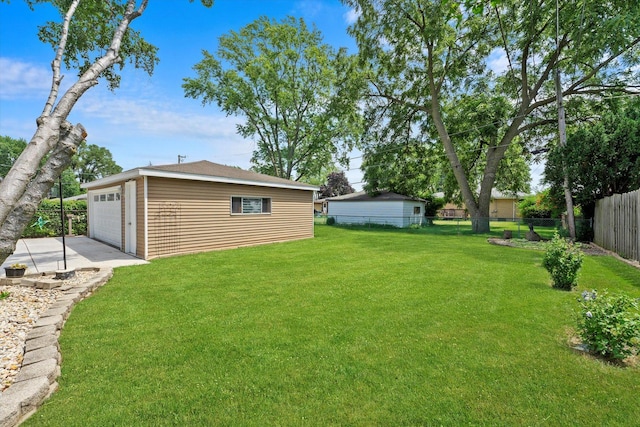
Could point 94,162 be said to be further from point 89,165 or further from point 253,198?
point 253,198

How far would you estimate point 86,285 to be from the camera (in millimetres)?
5000

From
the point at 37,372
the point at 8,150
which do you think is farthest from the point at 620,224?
the point at 8,150

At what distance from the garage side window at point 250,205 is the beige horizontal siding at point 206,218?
15 centimetres

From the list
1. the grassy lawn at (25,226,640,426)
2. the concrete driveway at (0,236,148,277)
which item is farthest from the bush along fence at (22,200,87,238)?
the grassy lawn at (25,226,640,426)

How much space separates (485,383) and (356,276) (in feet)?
12.5

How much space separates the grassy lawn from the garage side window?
5162mm

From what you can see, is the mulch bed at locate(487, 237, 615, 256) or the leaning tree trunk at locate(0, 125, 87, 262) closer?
the leaning tree trunk at locate(0, 125, 87, 262)

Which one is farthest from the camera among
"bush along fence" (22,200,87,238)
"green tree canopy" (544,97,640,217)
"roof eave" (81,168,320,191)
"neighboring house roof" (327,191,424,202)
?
"neighboring house roof" (327,191,424,202)

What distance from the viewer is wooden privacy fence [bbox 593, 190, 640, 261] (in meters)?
7.21

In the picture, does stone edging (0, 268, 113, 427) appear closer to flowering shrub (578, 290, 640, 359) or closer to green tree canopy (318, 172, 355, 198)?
flowering shrub (578, 290, 640, 359)

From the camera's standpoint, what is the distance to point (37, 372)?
7.88 feet

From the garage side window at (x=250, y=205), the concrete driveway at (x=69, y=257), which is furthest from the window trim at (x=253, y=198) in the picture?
the concrete driveway at (x=69, y=257)

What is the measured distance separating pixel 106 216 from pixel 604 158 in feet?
58.4

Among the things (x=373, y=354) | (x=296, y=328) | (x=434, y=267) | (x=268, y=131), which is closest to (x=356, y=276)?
(x=434, y=267)
